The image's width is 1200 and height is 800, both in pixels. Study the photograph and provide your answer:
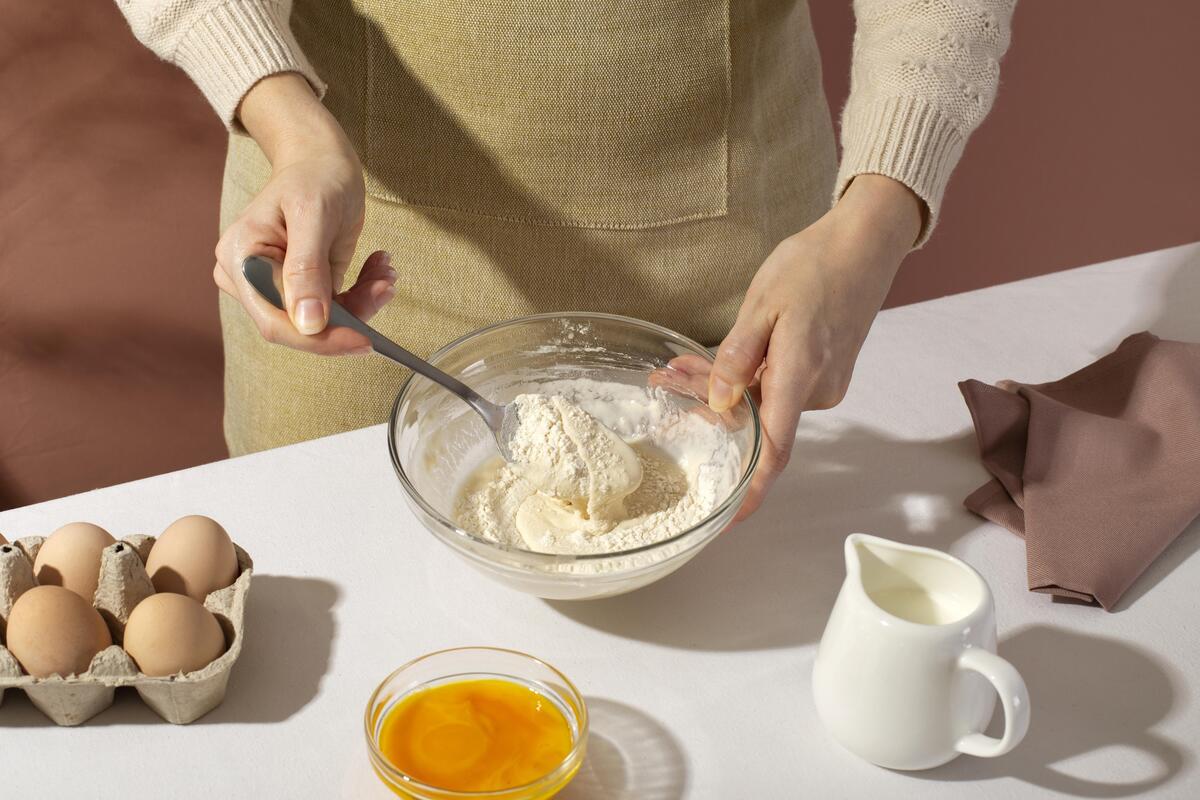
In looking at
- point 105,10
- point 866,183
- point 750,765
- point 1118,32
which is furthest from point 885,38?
point 1118,32

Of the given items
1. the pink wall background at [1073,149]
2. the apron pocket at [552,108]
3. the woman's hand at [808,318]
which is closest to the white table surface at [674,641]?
the woman's hand at [808,318]

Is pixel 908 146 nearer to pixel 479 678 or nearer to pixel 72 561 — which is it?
pixel 479 678

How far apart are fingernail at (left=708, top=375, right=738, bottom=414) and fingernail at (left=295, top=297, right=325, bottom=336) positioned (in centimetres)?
33

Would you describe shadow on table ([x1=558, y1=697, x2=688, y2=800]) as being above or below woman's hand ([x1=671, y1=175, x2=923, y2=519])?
below

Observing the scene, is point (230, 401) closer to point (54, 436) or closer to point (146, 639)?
point (54, 436)

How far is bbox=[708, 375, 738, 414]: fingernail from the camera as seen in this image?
0.97m

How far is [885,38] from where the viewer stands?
115 centimetres

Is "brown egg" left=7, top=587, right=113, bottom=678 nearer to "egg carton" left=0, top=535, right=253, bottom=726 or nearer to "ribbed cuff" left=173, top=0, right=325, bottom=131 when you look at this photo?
"egg carton" left=0, top=535, right=253, bottom=726

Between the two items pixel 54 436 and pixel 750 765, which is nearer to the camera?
pixel 750 765

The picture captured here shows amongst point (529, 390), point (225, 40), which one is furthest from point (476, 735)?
point (225, 40)

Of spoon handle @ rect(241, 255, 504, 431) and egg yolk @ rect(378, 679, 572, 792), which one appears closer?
egg yolk @ rect(378, 679, 572, 792)

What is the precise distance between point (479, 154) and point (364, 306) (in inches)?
12.4

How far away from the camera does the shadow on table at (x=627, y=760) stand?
79 centimetres

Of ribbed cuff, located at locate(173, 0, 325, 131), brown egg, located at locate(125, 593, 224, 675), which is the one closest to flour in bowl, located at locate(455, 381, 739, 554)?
brown egg, located at locate(125, 593, 224, 675)
